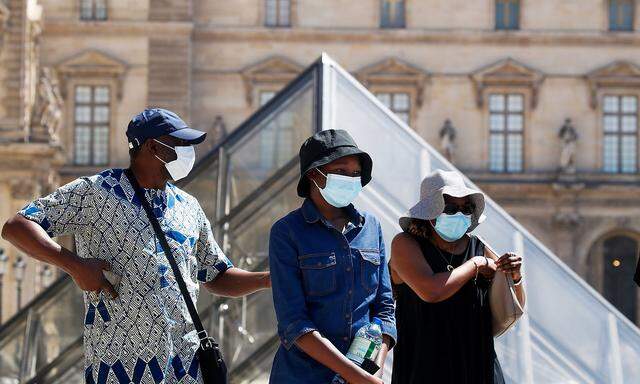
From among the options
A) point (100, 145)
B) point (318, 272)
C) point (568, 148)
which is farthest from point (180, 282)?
point (568, 148)

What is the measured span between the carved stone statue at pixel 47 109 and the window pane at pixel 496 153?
32.3 ft

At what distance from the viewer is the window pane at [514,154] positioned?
114 feet

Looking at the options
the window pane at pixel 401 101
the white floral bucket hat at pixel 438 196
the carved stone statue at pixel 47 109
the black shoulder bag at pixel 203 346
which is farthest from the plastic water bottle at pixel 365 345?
the window pane at pixel 401 101

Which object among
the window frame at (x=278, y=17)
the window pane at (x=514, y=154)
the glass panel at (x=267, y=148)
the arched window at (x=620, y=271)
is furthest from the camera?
the window frame at (x=278, y=17)

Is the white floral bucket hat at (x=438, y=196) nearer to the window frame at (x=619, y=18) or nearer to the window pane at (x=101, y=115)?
the window pane at (x=101, y=115)

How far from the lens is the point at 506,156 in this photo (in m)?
34.7

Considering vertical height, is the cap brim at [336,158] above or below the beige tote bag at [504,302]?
above

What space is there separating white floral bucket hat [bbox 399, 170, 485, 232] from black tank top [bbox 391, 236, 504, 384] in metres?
0.10

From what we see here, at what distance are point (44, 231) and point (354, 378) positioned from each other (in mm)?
980

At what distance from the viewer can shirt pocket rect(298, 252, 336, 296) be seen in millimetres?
4391

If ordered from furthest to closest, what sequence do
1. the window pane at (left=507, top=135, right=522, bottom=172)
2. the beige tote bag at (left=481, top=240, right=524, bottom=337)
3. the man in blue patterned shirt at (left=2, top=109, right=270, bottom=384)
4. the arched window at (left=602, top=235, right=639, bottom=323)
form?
the window pane at (left=507, top=135, right=522, bottom=172) < the arched window at (left=602, top=235, right=639, bottom=323) < the beige tote bag at (left=481, top=240, right=524, bottom=337) < the man in blue patterned shirt at (left=2, top=109, right=270, bottom=384)

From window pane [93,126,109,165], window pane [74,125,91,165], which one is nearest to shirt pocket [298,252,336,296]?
window pane [93,126,109,165]

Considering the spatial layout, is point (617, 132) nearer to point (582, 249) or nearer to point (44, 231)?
point (582, 249)

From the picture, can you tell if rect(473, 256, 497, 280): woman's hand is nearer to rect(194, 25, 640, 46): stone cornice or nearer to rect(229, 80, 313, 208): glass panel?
rect(229, 80, 313, 208): glass panel
